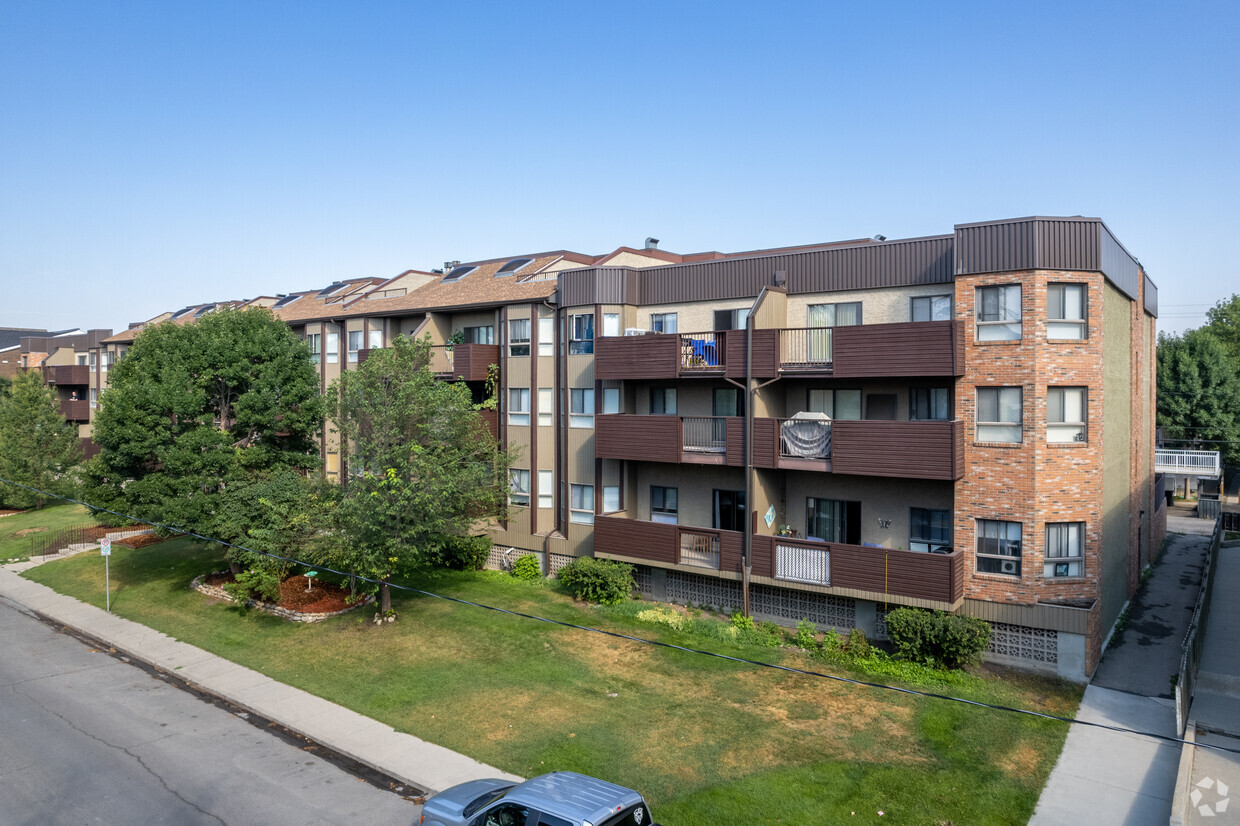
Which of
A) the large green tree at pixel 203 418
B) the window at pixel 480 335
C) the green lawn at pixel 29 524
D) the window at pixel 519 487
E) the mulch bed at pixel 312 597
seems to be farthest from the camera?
the green lawn at pixel 29 524

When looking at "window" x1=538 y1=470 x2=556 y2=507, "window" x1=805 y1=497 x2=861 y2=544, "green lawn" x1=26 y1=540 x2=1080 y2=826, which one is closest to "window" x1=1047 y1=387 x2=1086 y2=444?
"window" x1=805 y1=497 x2=861 y2=544

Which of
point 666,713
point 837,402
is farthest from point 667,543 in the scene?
point 666,713

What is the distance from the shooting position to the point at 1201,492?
4791 cm

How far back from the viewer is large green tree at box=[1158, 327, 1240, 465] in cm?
4675

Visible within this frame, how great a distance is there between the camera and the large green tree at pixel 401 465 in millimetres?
21642

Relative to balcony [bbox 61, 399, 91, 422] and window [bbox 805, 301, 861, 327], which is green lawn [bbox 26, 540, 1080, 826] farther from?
balcony [bbox 61, 399, 91, 422]

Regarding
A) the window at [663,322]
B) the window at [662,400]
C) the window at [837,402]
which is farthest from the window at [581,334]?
the window at [837,402]

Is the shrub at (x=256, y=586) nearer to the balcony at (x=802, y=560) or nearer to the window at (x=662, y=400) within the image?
the balcony at (x=802, y=560)

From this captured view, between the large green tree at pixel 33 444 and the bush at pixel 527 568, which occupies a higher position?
the large green tree at pixel 33 444

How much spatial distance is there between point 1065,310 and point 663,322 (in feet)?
37.1

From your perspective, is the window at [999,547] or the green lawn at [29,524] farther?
the green lawn at [29,524]

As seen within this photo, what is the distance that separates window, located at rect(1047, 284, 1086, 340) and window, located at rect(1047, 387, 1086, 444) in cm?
133

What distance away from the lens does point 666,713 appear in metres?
16.9

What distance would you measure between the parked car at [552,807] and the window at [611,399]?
1512 cm
